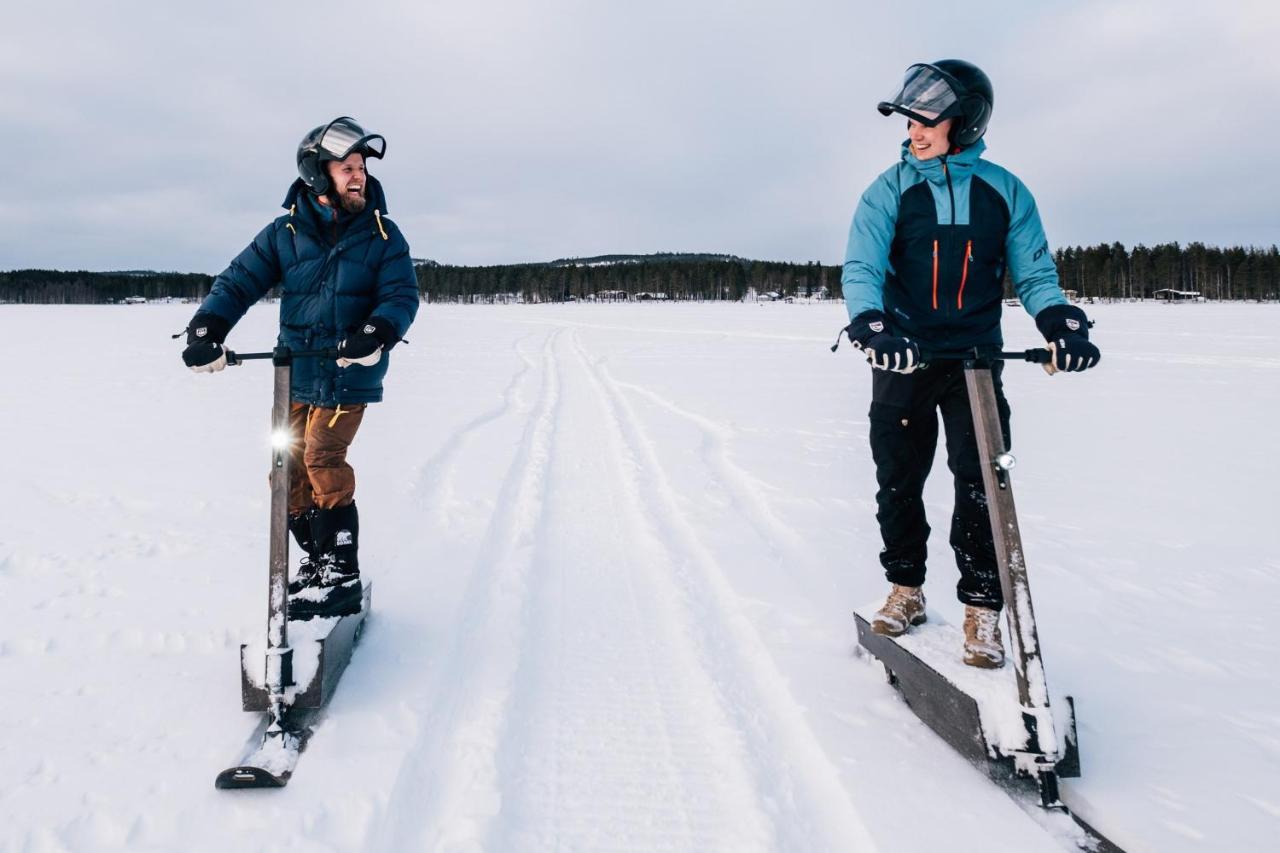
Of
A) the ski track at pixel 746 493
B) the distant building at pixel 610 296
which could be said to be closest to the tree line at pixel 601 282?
the distant building at pixel 610 296

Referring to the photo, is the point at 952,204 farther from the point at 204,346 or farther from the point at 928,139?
the point at 204,346

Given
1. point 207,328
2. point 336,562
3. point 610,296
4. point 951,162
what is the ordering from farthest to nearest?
point 610,296, point 336,562, point 207,328, point 951,162

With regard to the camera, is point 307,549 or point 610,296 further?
point 610,296

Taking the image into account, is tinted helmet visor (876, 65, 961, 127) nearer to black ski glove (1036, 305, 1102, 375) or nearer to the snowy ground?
black ski glove (1036, 305, 1102, 375)

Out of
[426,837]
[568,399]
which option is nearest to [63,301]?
[568,399]

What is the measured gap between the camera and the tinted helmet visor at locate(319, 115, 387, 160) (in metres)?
2.61

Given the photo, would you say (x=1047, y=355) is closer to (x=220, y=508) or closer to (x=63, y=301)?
(x=220, y=508)

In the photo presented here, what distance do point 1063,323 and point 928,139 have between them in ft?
2.52

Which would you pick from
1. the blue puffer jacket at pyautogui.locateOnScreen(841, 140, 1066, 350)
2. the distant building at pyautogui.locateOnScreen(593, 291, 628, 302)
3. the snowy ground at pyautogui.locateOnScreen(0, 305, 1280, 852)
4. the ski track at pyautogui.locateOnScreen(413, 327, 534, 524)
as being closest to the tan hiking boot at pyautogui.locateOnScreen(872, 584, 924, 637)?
the snowy ground at pyautogui.locateOnScreen(0, 305, 1280, 852)

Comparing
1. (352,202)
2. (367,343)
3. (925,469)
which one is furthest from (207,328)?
(925,469)

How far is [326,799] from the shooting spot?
202 cm

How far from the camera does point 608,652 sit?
2.98 metres

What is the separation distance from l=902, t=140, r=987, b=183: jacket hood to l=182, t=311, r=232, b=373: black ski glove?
247 centimetres

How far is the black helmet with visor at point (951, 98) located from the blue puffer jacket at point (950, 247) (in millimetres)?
80
